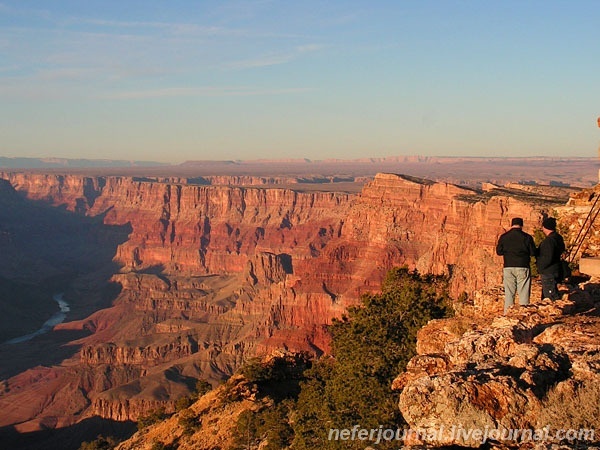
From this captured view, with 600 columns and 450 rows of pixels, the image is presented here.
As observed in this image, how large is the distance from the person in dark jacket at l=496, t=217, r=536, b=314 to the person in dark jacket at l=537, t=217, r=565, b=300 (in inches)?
10.6

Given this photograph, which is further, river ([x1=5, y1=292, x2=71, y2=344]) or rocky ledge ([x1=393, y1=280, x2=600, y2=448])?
river ([x1=5, y1=292, x2=71, y2=344])

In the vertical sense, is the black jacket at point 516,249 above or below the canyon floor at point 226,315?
above

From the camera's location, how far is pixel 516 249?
15.7 metres

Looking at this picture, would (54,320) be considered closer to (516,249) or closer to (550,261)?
(516,249)

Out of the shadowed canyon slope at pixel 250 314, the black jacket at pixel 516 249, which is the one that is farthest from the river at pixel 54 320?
the black jacket at pixel 516 249

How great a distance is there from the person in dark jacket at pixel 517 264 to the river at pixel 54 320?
131m

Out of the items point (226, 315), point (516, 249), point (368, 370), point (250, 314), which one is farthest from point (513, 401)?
point (226, 315)

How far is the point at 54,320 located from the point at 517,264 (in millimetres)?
153634

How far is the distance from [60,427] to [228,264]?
124 meters

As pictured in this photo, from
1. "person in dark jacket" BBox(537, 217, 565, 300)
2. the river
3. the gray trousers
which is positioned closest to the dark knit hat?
"person in dark jacket" BBox(537, 217, 565, 300)

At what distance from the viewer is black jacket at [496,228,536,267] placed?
15648 millimetres

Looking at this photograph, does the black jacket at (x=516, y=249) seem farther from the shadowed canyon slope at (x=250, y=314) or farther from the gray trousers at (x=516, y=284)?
the shadowed canyon slope at (x=250, y=314)

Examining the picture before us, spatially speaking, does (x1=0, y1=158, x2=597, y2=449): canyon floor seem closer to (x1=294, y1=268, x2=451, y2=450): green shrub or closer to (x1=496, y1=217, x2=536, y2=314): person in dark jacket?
(x1=294, y1=268, x2=451, y2=450): green shrub

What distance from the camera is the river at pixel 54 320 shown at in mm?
135125
